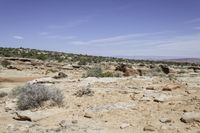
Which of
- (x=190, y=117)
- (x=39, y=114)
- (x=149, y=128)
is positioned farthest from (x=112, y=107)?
(x=190, y=117)

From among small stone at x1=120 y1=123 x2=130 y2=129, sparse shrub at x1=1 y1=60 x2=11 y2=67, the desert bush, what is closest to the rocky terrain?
small stone at x1=120 y1=123 x2=130 y2=129

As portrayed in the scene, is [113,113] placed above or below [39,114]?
above

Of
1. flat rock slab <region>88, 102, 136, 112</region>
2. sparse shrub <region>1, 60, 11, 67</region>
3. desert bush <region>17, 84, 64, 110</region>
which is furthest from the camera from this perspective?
sparse shrub <region>1, 60, 11, 67</region>

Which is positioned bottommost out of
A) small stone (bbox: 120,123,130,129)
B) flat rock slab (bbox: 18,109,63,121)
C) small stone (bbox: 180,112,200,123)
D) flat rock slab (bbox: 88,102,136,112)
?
flat rock slab (bbox: 18,109,63,121)

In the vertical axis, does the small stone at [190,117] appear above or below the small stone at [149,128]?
above

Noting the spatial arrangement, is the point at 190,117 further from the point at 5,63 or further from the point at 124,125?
the point at 5,63

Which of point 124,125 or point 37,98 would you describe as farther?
point 37,98

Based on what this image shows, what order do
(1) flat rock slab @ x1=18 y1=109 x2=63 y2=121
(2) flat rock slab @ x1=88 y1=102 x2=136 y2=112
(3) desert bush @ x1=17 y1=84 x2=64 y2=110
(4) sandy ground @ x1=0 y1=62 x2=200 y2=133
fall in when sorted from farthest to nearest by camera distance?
(3) desert bush @ x1=17 y1=84 x2=64 y2=110 → (2) flat rock slab @ x1=88 y1=102 x2=136 y2=112 → (1) flat rock slab @ x1=18 y1=109 x2=63 y2=121 → (4) sandy ground @ x1=0 y1=62 x2=200 y2=133

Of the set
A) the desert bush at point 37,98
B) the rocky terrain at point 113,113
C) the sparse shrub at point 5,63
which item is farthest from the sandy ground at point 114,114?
the sparse shrub at point 5,63

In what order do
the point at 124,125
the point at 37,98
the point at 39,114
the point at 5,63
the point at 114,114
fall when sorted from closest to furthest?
the point at 124,125
the point at 114,114
the point at 39,114
the point at 37,98
the point at 5,63

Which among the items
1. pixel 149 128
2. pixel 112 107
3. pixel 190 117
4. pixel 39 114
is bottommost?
pixel 39 114

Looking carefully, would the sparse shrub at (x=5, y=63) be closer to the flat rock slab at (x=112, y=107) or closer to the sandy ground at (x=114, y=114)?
the sandy ground at (x=114, y=114)

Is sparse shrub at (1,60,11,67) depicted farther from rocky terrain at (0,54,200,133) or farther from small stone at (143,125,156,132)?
small stone at (143,125,156,132)

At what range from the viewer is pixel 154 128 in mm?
7996
